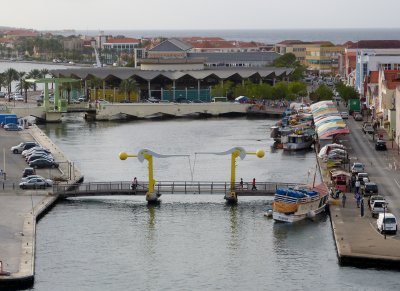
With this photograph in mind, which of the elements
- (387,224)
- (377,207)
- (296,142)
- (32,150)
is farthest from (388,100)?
(387,224)

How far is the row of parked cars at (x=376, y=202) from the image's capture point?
24.2m

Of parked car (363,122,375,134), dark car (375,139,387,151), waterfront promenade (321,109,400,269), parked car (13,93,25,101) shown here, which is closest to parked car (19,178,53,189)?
waterfront promenade (321,109,400,269)

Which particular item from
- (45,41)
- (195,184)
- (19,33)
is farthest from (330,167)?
(19,33)

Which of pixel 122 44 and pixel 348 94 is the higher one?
pixel 122 44

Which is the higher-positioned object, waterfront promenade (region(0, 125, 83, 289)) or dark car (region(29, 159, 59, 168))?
dark car (region(29, 159, 59, 168))

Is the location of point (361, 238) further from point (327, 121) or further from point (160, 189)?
point (327, 121)

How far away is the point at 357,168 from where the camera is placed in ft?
107

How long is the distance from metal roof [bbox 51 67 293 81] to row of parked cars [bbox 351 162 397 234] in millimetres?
31566

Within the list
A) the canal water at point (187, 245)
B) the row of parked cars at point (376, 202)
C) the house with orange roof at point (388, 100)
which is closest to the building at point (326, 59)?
the house with orange roof at point (388, 100)

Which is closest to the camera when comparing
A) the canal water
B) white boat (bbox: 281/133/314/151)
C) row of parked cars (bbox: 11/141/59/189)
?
the canal water

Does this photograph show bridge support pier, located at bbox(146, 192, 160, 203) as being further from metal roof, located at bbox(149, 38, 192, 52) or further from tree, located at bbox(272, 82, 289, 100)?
metal roof, located at bbox(149, 38, 192, 52)

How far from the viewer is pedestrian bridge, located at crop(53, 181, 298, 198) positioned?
2951 centimetres

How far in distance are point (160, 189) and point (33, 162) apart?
5828mm

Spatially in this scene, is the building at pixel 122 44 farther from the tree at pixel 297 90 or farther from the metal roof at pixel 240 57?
the tree at pixel 297 90
